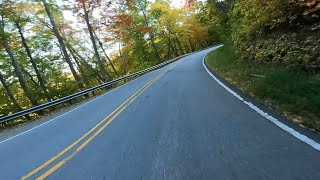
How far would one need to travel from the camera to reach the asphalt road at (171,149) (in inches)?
162

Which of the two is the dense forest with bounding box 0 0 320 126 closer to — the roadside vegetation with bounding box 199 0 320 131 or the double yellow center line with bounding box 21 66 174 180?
the roadside vegetation with bounding box 199 0 320 131

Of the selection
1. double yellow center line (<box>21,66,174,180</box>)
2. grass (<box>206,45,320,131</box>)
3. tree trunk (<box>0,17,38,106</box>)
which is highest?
tree trunk (<box>0,17,38,106</box>)

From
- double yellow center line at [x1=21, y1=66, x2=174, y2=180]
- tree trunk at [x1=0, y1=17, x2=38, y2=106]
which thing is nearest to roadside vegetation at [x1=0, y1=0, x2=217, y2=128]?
tree trunk at [x1=0, y1=17, x2=38, y2=106]

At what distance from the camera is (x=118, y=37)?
1516 inches

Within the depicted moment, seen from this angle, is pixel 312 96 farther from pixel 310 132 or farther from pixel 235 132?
pixel 235 132

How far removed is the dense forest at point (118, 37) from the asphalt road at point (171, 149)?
415 cm

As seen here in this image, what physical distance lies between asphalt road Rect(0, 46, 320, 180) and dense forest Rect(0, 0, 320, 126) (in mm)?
4152

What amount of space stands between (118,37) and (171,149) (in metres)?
34.7

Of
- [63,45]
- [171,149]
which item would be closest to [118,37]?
[63,45]

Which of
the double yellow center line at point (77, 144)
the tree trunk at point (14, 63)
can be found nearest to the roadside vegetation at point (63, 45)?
the tree trunk at point (14, 63)

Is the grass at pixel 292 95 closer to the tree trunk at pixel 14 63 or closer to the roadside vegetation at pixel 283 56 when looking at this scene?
the roadside vegetation at pixel 283 56

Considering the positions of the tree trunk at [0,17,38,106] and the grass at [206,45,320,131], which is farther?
the tree trunk at [0,17,38,106]

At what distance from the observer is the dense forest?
36.7 feet

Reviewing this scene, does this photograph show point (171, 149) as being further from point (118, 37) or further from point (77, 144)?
point (118, 37)
